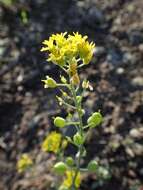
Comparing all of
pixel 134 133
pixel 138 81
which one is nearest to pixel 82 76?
pixel 138 81

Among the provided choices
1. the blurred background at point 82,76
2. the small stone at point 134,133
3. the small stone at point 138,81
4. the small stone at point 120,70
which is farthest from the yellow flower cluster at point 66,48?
the small stone at point 120,70

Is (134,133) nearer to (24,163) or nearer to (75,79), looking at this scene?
(24,163)

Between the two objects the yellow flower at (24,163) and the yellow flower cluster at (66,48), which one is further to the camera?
the yellow flower at (24,163)

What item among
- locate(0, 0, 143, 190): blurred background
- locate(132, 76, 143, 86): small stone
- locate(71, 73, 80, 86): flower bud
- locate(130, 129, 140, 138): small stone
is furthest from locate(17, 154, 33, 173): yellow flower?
locate(71, 73, 80, 86): flower bud

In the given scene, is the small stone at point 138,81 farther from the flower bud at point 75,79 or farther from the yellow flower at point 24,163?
the flower bud at point 75,79

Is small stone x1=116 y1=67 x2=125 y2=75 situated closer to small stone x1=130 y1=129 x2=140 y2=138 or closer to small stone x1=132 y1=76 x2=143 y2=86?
small stone x1=132 y1=76 x2=143 y2=86

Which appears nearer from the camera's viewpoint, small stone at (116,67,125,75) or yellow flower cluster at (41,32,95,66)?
yellow flower cluster at (41,32,95,66)

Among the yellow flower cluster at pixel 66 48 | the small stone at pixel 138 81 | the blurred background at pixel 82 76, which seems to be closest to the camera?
the yellow flower cluster at pixel 66 48

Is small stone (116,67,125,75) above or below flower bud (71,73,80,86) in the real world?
above

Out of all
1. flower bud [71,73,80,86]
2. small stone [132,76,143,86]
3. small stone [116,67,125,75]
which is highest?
small stone [116,67,125,75]
